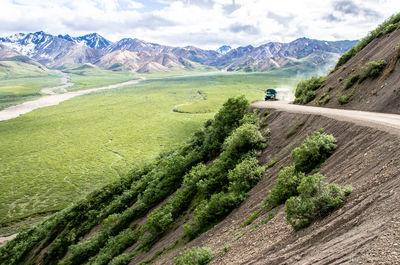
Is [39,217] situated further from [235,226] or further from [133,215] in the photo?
[235,226]

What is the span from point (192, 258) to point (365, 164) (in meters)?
11.3

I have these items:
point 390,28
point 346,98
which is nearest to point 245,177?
point 346,98

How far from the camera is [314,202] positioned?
1223cm

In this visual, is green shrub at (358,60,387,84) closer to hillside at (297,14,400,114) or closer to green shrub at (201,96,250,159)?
hillside at (297,14,400,114)

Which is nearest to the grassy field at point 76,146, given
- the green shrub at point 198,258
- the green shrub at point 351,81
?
the green shrub at point 198,258

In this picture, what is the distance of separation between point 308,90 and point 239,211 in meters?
26.8

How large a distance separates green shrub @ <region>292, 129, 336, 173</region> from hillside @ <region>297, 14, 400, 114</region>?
9.20m

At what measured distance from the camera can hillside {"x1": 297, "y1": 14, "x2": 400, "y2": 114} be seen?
24872mm

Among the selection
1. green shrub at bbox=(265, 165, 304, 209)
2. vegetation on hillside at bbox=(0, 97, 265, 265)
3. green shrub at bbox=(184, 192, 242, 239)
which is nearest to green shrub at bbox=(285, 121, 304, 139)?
vegetation on hillside at bbox=(0, 97, 265, 265)

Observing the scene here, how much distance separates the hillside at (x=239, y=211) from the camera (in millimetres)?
10156

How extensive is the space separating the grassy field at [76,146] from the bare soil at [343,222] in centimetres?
4425

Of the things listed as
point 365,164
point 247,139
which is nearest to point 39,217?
point 247,139

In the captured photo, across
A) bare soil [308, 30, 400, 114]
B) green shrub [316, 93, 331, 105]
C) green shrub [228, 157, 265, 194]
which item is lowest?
green shrub [228, 157, 265, 194]

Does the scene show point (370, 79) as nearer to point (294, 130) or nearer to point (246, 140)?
point (294, 130)
